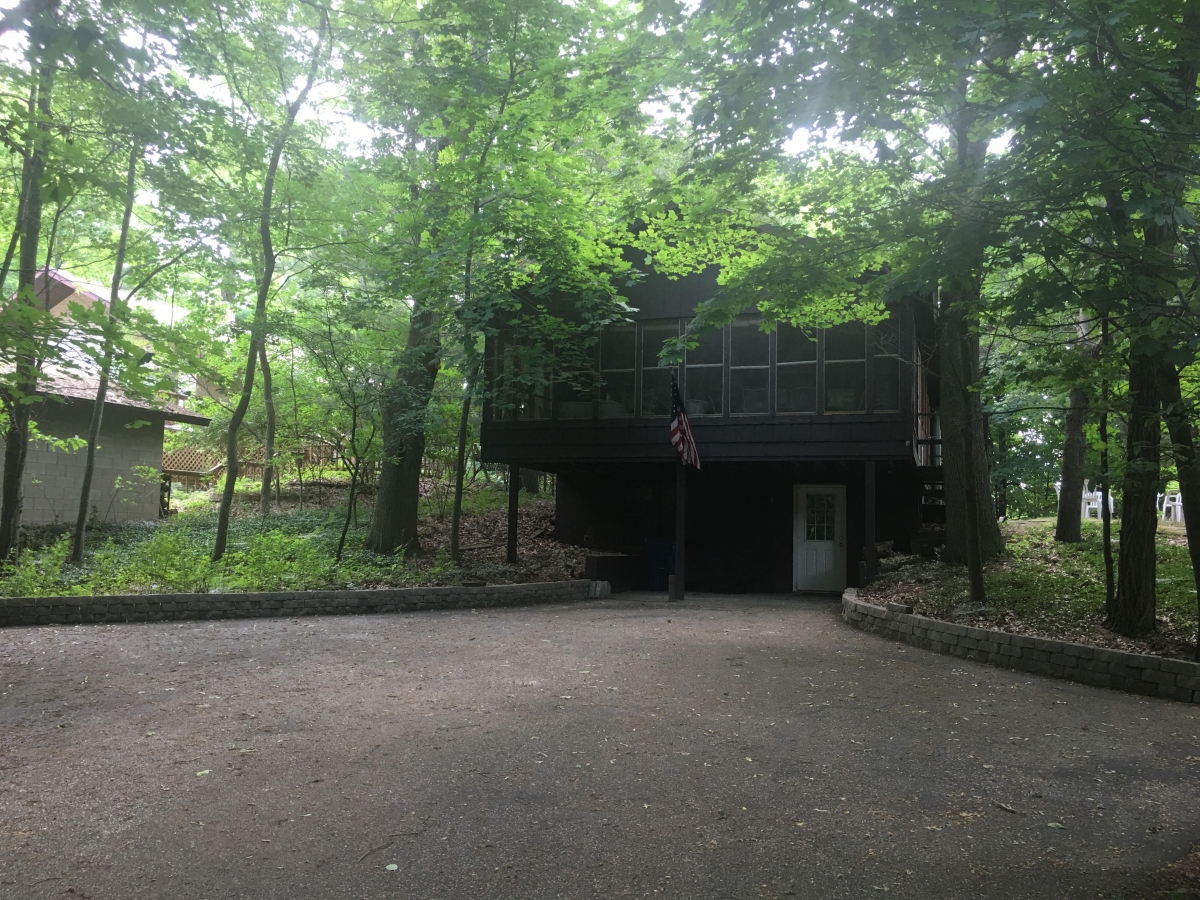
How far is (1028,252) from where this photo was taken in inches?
186

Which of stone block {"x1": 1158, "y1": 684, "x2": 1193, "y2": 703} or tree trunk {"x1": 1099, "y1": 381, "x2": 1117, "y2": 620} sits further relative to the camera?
tree trunk {"x1": 1099, "y1": 381, "x2": 1117, "y2": 620}

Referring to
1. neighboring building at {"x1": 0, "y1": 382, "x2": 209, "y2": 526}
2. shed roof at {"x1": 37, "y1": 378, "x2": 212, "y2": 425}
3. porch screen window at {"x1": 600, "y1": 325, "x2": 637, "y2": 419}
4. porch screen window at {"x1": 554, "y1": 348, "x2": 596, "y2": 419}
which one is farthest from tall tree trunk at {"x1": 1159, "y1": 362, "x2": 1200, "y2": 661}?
neighboring building at {"x1": 0, "y1": 382, "x2": 209, "y2": 526}

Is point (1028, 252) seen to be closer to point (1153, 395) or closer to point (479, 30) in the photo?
point (1153, 395)

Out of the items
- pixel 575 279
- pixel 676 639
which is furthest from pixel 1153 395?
pixel 575 279

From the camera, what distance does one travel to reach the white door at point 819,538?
1535 centimetres

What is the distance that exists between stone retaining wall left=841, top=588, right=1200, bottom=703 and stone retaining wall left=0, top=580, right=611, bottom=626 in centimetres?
552

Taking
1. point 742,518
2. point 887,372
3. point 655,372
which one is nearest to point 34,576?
point 655,372

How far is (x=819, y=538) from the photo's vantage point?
15.5 m

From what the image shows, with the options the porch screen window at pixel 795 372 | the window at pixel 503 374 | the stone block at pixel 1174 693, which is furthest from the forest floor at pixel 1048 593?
the window at pixel 503 374

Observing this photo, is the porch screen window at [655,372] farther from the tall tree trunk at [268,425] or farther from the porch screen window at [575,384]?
the tall tree trunk at [268,425]

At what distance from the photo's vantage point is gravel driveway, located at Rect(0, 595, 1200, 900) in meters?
3.17

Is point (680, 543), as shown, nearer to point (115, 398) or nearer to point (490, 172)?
point (490, 172)

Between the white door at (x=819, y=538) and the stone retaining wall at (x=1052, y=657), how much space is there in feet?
20.6

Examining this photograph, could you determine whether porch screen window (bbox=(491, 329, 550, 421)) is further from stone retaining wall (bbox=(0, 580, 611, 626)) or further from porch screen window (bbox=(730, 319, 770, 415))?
stone retaining wall (bbox=(0, 580, 611, 626))
